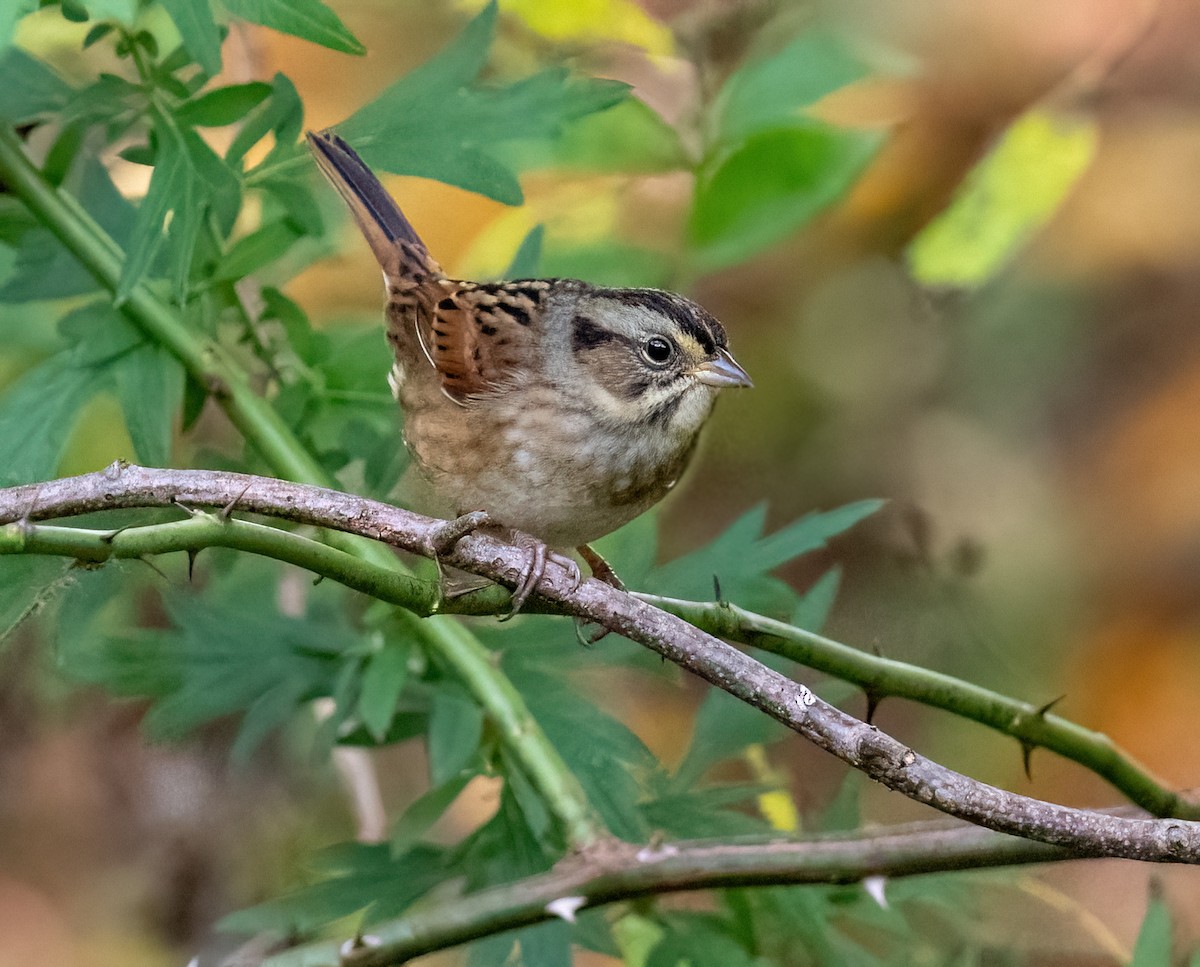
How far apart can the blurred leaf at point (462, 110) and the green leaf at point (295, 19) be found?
0.61 ft

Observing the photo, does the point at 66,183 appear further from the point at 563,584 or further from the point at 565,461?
the point at 563,584

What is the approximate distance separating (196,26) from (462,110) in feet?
1.13

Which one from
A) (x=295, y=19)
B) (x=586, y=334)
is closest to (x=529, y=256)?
(x=586, y=334)

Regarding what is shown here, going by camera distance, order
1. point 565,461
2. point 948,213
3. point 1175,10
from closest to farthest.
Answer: point 565,461 → point 948,213 → point 1175,10

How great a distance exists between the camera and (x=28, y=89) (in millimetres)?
1552

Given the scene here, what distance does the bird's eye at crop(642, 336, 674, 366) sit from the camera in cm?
176

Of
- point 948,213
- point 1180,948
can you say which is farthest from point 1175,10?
point 1180,948

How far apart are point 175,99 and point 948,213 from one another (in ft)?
5.73

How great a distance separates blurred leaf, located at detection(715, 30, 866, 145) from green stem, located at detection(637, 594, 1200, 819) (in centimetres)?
102

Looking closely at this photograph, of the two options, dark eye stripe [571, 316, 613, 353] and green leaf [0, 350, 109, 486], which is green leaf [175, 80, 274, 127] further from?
dark eye stripe [571, 316, 613, 353]

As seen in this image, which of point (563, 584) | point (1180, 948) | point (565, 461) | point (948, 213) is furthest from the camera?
point (948, 213)

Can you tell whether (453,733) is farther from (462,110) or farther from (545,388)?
(462,110)

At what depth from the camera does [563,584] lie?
106cm

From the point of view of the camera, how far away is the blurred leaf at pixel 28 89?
155cm
